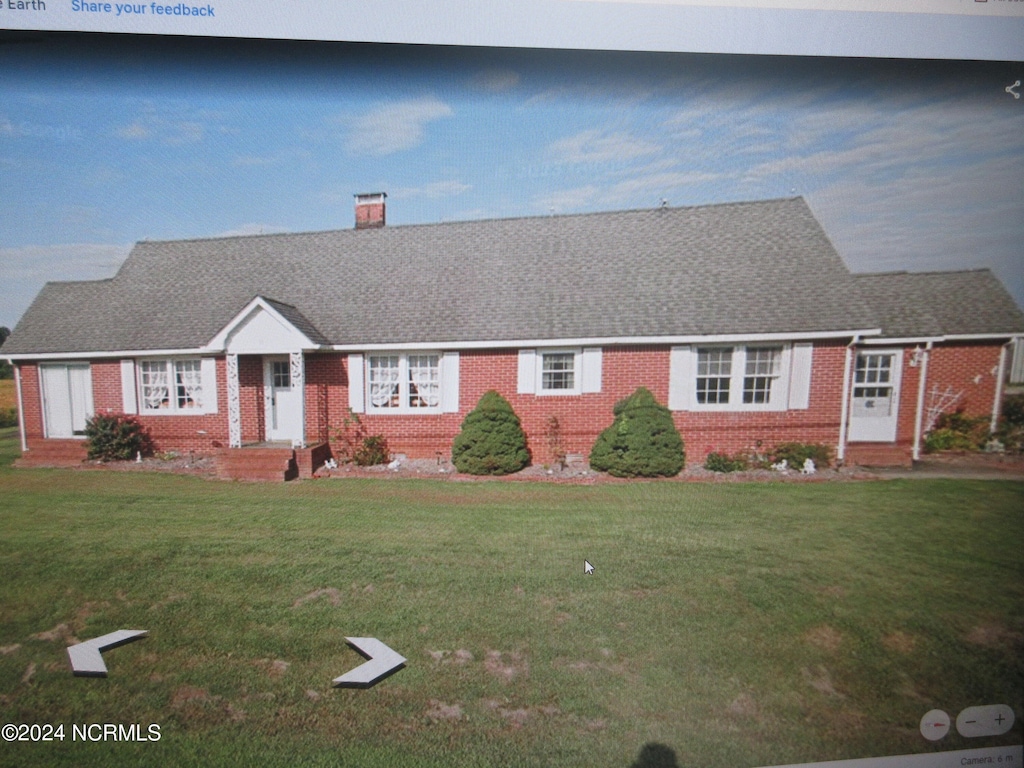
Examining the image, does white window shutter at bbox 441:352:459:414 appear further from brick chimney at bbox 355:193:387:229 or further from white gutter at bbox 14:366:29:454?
white gutter at bbox 14:366:29:454

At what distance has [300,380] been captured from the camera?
3797mm

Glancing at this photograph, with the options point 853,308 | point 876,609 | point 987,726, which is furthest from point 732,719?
point 853,308

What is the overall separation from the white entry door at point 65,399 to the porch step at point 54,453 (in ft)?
0.15

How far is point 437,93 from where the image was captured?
5.23 feet

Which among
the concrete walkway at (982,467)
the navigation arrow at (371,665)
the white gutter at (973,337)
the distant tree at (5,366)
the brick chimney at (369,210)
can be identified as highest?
the brick chimney at (369,210)

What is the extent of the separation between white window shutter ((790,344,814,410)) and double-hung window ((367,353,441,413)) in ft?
11.2

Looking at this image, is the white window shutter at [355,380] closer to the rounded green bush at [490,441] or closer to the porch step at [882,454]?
the rounded green bush at [490,441]

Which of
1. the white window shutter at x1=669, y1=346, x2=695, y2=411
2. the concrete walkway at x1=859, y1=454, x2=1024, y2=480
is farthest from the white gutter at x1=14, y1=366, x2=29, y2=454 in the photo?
the concrete walkway at x1=859, y1=454, x2=1024, y2=480

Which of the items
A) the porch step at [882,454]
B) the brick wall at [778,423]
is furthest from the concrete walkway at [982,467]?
the brick wall at [778,423]

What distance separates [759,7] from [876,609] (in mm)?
2634

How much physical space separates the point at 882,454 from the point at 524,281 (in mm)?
2953

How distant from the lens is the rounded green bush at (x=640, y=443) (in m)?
3.27

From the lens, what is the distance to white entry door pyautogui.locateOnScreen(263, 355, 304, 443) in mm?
3484

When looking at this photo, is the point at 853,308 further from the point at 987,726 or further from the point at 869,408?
the point at 987,726
